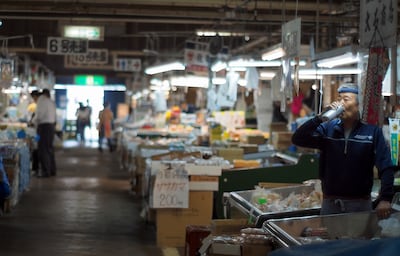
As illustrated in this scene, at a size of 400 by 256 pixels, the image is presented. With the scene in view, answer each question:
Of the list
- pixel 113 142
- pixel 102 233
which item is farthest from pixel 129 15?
pixel 113 142

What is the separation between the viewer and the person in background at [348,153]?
19.2ft

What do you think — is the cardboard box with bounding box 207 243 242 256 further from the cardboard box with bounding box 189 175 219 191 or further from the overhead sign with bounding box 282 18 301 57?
the cardboard box with bounding box 189 175 219 191

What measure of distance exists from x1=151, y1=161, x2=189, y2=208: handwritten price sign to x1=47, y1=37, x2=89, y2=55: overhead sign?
903 centimetres

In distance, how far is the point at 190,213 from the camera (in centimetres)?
920

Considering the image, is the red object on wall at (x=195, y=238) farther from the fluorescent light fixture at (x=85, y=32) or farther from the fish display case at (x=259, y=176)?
the fluorescent light fixture at (x=85, y=32)

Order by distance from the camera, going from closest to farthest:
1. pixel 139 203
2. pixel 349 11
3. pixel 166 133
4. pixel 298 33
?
pixel 298 33 < pixel 349 11 < pixel 139 203 < pixel 166 133

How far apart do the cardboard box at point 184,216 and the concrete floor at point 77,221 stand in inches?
11.3

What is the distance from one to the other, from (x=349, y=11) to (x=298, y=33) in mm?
4407

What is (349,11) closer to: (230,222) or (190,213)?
(190,213)

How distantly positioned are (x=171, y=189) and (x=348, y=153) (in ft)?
11.2

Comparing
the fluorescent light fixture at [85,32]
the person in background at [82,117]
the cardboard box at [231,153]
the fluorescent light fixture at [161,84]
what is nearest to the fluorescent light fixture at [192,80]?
the fluorescent light fixture at [85,32]

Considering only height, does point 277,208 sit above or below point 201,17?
below

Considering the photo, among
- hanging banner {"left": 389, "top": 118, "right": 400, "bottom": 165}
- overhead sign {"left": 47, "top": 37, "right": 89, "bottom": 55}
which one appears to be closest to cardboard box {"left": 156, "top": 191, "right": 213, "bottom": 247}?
hanging banner {"left": 389, "top": 118, "right": 400, "bottom": 165}

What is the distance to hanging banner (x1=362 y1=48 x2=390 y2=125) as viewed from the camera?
6.09m
